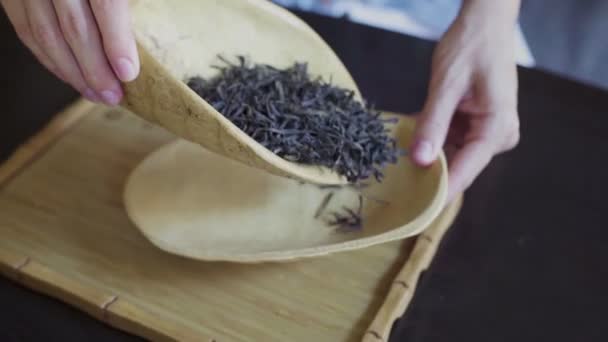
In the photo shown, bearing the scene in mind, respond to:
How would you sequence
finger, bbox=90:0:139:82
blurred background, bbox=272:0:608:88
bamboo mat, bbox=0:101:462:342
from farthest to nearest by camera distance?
blurred background, bbox=272:0:608:88
bamboo mat, bbox=0:101:462:342
finger, bbox=90:0:139:82

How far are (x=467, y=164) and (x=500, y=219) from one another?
82 millimetres

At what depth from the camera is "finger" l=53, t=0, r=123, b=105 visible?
668 mm

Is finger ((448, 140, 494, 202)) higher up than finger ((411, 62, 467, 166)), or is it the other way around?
finger ((411, 62, 467, 166))

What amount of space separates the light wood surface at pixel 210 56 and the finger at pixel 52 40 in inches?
2.1

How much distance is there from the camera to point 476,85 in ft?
3.00

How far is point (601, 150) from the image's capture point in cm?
100

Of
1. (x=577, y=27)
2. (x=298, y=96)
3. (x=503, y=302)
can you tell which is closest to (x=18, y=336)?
(x=298, y=96)

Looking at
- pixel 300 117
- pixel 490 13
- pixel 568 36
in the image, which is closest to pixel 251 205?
pixel 300 117

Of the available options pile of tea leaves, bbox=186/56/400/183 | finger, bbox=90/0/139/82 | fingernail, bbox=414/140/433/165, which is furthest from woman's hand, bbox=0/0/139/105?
fingernail, bbox=414/140/433/165

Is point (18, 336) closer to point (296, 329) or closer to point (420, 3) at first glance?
point (296, 329)

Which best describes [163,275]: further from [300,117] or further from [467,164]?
[467,164]

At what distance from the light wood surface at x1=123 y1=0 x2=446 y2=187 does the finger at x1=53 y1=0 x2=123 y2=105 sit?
30mm

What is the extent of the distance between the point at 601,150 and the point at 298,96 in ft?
1.43

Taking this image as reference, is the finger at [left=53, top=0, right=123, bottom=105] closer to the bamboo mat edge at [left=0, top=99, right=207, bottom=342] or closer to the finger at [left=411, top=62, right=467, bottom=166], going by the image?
the bamboo mat edge at [left=0, top=99, right=207, bottom=342]
